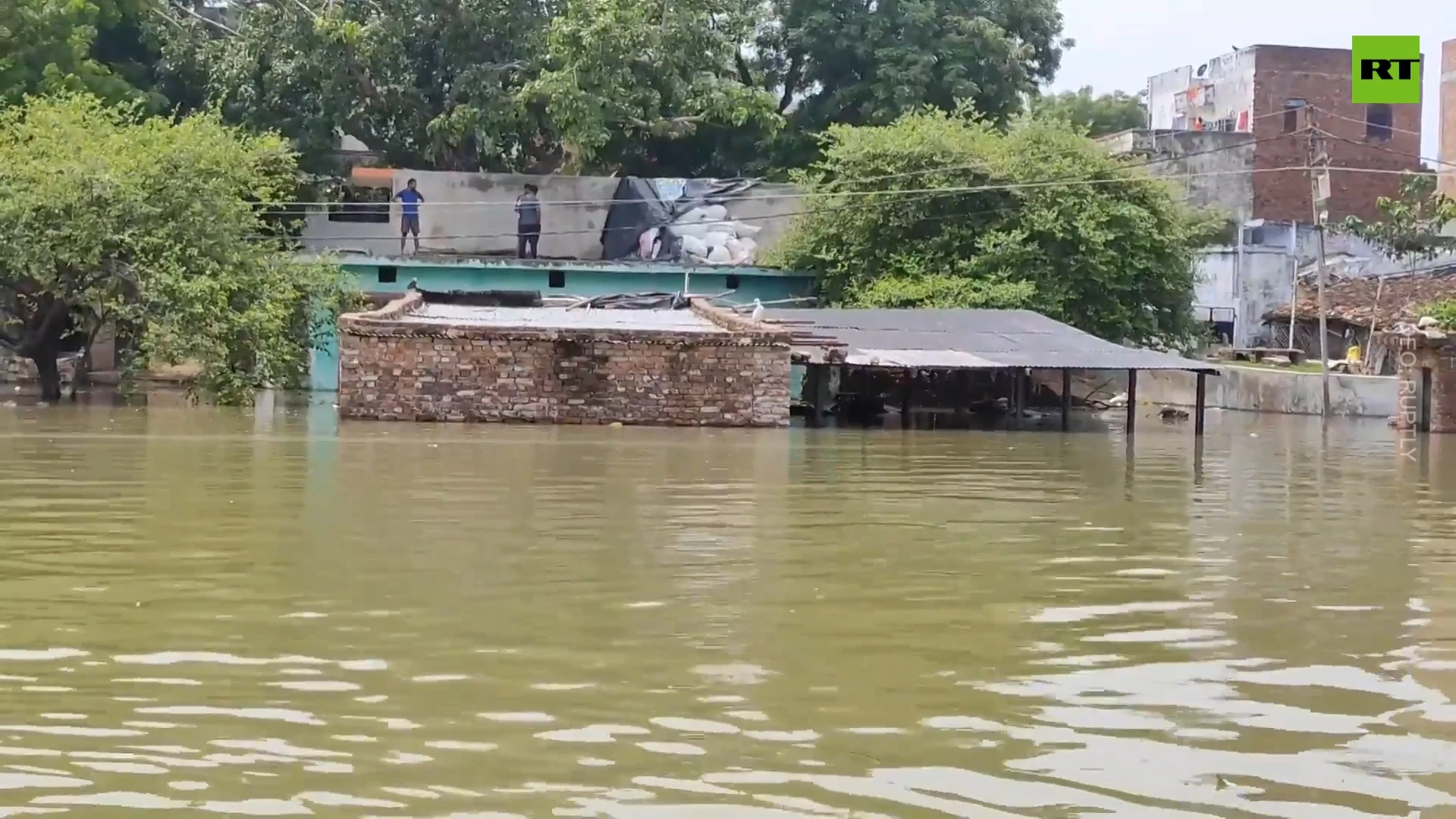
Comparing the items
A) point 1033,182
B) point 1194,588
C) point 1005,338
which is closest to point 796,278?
point 1033,182

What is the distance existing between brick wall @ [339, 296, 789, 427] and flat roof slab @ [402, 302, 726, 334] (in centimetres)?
29

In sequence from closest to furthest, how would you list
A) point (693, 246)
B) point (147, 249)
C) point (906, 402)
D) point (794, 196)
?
point (147, 249) < point (906, 402) < point (693, 246) < point (794, 196)

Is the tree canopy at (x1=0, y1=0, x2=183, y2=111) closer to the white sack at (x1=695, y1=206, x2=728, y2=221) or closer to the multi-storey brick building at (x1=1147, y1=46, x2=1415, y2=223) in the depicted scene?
the white sack at (x1=695, y1=206, x2=728, y2=221)

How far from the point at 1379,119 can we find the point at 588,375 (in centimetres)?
3456

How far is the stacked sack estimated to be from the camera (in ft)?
125

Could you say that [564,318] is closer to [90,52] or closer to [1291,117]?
[90,52]

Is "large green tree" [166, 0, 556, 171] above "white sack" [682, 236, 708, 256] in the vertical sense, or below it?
above

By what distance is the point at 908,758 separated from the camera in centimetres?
616

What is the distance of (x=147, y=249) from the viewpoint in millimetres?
27281

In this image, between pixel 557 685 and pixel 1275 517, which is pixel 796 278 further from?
pixel 557 685

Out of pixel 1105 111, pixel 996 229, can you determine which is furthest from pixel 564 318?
pixel 1105 111

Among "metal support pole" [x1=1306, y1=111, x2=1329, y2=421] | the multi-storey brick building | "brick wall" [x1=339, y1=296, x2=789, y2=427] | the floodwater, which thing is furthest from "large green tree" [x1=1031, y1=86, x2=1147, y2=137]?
the floodwater

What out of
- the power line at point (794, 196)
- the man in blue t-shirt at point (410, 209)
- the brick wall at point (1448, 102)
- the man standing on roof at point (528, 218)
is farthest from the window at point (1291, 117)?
the man in blue t-shirt at point (410, 209)

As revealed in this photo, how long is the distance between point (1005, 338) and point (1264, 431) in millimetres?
4810
